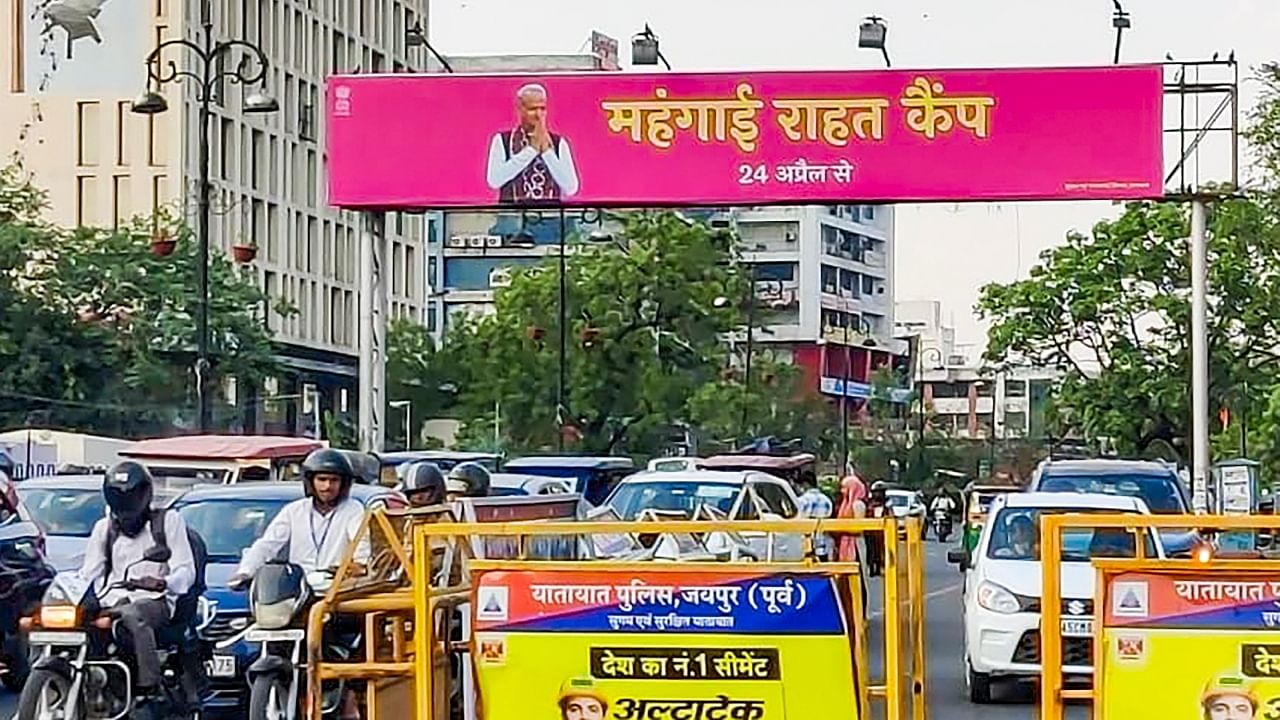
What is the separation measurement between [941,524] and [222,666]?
48928 mm

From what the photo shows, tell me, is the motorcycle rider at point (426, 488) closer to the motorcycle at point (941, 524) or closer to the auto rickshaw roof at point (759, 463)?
the auto rickshaw roof at point (759, 463)

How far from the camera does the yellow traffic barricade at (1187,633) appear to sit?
7.94 metres

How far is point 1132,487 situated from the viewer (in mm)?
23234

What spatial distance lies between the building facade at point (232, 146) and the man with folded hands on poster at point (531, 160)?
37.4 meters

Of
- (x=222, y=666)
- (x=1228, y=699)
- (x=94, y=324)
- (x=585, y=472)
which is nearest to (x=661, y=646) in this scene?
(x=1228, y=699)

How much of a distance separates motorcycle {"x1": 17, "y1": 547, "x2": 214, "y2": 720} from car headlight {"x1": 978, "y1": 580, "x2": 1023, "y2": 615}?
632 centimetres

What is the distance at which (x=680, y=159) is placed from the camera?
1039 inches

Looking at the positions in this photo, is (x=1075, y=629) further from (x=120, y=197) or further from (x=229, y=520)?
(x=120, y=197)

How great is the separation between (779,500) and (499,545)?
13.9m

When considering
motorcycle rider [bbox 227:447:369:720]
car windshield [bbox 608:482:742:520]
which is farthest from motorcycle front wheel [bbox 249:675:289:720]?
car windshield [bbox 608:482:742:520]

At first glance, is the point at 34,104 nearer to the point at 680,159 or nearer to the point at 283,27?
the point at 283,27

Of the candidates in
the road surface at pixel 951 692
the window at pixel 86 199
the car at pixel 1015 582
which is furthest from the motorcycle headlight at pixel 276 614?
the window at pixel 86 199

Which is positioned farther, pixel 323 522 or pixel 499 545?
pixel 323 522

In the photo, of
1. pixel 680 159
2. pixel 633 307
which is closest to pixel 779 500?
pixel 680 159
